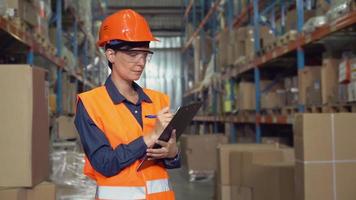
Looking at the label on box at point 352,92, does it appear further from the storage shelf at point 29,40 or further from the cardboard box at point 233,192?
the storage shelf at point 29,40

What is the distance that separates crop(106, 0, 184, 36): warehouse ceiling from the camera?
16250 mm

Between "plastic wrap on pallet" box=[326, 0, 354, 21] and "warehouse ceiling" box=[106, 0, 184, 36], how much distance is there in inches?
488

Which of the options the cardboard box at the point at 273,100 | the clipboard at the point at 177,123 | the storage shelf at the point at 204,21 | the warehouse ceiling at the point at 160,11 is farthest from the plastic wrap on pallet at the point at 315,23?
the warehouse ceiling at the point at 160,11

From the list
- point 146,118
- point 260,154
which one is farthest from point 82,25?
point 146,118

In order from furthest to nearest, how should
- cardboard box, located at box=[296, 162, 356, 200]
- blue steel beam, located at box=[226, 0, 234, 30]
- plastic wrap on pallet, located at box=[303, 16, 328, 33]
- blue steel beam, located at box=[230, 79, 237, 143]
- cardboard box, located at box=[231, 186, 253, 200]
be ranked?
blue steel beam, located at box=[226, 0, 234, 30] → blue steel beam, located at box=[230, 79, 237, 143] → plastic wrap on pallet, located at box=[303, 16, 328, 33] → cardboard box, located at box=[231, 186, 253, 200] → cardboard box, located at box=[296, 162, 356, 200]

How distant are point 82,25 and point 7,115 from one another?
7608 mm

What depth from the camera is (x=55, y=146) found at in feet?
17.5

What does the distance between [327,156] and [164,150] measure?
1262mm

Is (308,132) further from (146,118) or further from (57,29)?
(57,29)

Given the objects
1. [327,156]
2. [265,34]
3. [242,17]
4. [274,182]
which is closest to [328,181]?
[327,156]

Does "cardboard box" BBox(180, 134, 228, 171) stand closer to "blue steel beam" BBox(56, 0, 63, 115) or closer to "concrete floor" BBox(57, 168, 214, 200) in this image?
"concrete floor" BBox(57, 168, 214, 200)

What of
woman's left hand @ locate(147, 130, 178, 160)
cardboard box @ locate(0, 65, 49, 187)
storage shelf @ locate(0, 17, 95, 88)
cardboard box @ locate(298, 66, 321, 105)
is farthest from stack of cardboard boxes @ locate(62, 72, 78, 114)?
woman's left hand @ locate(147, 130, 178, 160)

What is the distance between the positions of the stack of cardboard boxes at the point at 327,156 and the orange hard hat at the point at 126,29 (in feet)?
3.97

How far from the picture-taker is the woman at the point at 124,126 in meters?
1.89
